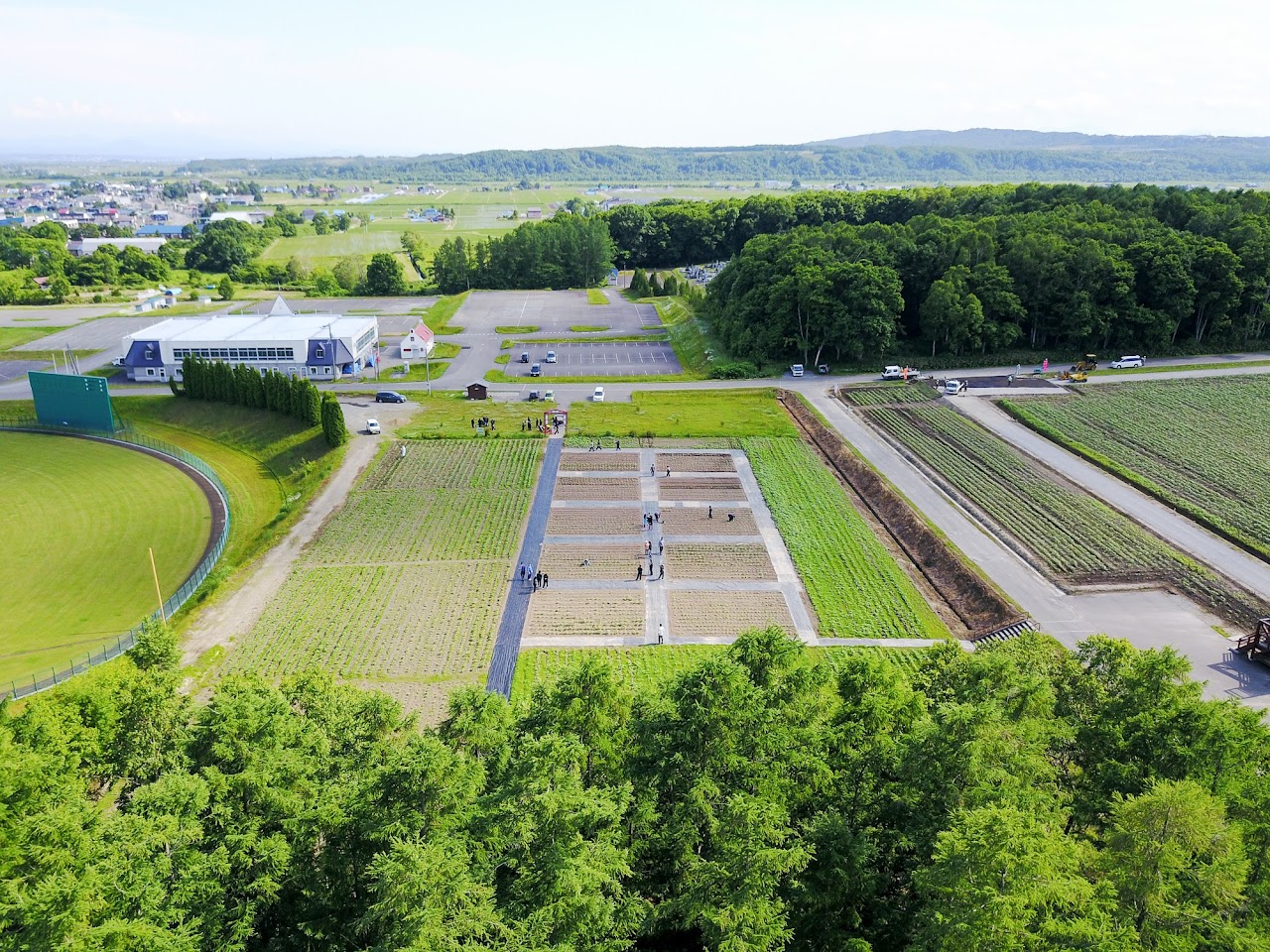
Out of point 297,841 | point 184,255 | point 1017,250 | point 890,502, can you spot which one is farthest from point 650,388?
point 184,255

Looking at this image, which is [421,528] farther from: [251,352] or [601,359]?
[601,359]

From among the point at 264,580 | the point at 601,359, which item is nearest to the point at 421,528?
the point at 264,580

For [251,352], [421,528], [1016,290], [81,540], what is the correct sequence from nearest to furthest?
[81,540], [421,528], [251,352], [1016,290]

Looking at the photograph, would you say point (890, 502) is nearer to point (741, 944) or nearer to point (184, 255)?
point (741, 944)

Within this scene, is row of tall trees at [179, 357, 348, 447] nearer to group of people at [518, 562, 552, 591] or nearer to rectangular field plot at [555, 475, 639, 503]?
rectangular field plot at [555, 475, 639, 503]

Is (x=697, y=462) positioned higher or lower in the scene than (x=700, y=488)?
higher

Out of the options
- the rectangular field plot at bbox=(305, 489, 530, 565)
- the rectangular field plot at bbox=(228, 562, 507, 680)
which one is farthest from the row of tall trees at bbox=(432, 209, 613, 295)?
the rectangular field plot at bbox=(228, 562, 507, 680)
